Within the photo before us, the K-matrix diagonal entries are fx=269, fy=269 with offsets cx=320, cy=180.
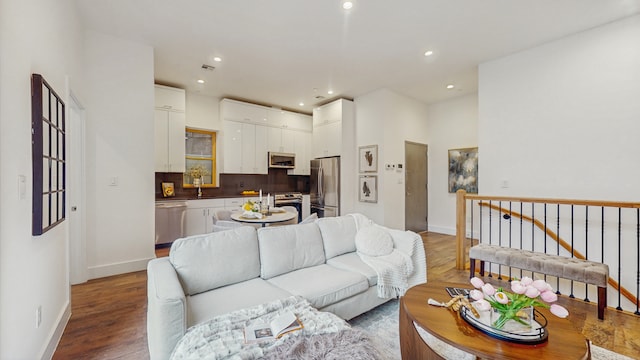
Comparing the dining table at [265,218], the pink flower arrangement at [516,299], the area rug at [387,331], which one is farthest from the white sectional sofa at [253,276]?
the pink flower arrangement at [516,299]

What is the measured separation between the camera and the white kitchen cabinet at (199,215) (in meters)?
4.79

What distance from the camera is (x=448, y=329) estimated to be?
141 centimetres

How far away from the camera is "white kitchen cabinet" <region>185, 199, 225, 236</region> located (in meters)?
4.79

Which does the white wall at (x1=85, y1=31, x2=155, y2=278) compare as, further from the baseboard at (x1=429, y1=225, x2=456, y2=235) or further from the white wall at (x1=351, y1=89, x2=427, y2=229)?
the baseboard at (x1=429, y1=225, x2=456, y2=235)

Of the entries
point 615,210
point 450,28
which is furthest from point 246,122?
point 615,210

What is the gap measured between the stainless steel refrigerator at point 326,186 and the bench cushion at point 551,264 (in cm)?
296

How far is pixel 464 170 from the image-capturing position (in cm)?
550

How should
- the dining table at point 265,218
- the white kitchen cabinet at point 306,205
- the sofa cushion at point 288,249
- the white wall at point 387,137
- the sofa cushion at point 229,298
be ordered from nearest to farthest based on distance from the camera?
the sofa cushion at point 229,298
the sofa cushion at point 288,249
the dining table at point 265,218
the white wall at point 387,137
the white kitchen cabinet at point 306,205

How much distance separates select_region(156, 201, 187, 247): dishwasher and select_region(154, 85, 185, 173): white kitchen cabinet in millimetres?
613

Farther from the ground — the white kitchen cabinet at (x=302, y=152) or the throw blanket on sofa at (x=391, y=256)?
the white kitchen cabinet at (x=302, y=152)

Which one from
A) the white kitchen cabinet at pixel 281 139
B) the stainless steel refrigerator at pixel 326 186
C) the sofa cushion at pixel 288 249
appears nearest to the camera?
the sofa cushion at pixel 288 249

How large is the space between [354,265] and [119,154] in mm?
3129

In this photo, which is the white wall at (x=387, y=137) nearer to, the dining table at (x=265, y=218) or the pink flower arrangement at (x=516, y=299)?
the dining table at (x=265, y=218)

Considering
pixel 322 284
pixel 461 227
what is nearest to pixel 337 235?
pixel 322 284
